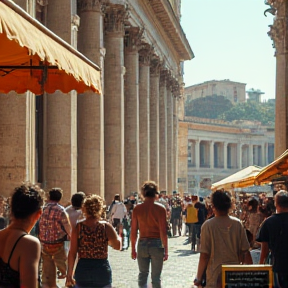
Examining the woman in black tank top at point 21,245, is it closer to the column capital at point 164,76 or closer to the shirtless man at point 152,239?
the shirtless man at point 152,239

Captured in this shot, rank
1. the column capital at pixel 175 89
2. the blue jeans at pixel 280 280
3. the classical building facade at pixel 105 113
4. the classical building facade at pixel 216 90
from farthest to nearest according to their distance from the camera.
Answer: the classical building facade at pixel 216 90 → the column capital at pixel 175 89 → the classical building facade at pixel 105 113 → the blue jeans at pixel 280 280

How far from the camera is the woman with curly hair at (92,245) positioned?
825 cm

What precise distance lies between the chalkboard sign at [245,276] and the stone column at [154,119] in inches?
1583

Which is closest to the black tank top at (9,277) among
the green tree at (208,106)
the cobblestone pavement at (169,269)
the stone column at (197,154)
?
the cobblestone pavement at (169,269)

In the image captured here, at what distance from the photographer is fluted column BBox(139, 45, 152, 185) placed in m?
42.4

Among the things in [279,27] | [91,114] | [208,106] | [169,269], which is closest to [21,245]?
[169,269]

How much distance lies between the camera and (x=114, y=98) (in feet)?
108

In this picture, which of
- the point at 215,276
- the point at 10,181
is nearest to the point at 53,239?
the point at 215,276

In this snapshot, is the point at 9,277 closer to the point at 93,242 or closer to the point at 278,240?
the point at 93,242

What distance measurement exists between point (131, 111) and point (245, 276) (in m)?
31.7

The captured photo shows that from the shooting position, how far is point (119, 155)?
33219 millimetres

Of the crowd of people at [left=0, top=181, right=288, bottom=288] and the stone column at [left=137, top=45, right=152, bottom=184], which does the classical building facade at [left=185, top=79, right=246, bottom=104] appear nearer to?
the stone column at [left=137, top=45, right=152, bottom=184]

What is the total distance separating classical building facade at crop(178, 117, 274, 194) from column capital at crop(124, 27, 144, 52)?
58046 mm

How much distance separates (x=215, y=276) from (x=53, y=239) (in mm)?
3852
